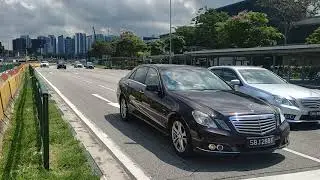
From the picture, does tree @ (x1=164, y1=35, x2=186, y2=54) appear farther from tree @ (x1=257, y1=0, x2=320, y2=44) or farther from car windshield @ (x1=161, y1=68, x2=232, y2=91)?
car windshield @ (x1=161, y1=68, x2=232, y2=91)

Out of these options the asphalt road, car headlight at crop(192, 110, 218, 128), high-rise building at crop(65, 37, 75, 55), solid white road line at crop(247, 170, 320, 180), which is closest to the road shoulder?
the asphalt road

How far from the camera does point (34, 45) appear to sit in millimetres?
127000

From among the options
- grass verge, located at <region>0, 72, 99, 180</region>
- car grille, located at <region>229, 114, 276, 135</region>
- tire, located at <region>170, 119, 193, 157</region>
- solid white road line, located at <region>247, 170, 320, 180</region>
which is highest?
car grille, located at <region>229, 114, 276, 135</region>

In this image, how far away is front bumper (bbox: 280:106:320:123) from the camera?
995cm

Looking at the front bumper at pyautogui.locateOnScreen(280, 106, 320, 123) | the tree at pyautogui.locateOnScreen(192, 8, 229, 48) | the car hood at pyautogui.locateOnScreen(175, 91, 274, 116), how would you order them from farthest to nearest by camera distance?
1. the tree at pyautogui.locateOnScreen(192, 8, 229, 48)
2. the front bumper at pyautogui.locateOnScreen(280, 106, 320, 123)
3. the car hood at pyautogui.locateOnScreen(175, 91, 274, 116)

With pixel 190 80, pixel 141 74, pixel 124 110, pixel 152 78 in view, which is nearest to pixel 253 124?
pixel 190 80

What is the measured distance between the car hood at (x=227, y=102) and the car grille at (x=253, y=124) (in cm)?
10

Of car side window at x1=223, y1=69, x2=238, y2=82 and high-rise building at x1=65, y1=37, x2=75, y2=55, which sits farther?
high-rise building at x1=65, y1=37, x2=75, y2=55

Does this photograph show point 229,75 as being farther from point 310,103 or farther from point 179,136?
point 179,136

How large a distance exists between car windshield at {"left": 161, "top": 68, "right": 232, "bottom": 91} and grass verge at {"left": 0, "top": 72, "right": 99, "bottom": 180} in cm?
207

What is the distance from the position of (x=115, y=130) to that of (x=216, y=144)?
3684mm

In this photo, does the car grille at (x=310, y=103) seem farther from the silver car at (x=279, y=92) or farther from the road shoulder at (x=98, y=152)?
the road shoulder at (x=98, y=152)

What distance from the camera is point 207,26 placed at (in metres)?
80.9

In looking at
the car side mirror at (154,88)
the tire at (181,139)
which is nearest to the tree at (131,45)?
the car side mirror at (154,88)
